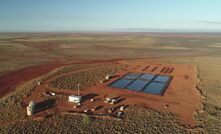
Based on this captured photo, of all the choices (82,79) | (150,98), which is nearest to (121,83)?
(82,79)

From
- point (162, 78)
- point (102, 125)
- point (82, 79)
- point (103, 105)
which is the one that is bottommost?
point (102, 125)

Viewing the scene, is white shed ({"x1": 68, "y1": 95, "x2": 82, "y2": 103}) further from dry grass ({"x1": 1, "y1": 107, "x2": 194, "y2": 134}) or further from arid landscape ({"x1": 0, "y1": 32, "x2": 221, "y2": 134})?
dry grass ({"x1": 1, "y1": 107, "x2": 194, "y2": 134})

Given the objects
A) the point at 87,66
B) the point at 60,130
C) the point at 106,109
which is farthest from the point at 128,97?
the point at 87,66

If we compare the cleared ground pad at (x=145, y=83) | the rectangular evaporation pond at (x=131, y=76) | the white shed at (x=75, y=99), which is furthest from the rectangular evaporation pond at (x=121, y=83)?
the white shed at (x=75, y=99)

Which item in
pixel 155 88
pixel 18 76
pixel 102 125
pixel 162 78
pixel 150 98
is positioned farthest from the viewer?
pixel 162 78

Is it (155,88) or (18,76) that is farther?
(18,76)

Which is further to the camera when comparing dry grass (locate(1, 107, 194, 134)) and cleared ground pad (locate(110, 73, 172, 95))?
cleared ground pad (locate(110, 73, 172, 95))

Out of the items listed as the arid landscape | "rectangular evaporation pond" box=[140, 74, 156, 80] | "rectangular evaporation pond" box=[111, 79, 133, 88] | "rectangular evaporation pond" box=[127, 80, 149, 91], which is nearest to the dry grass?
the arid landscape

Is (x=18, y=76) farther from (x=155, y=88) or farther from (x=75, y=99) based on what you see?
(x=155, y=88)
